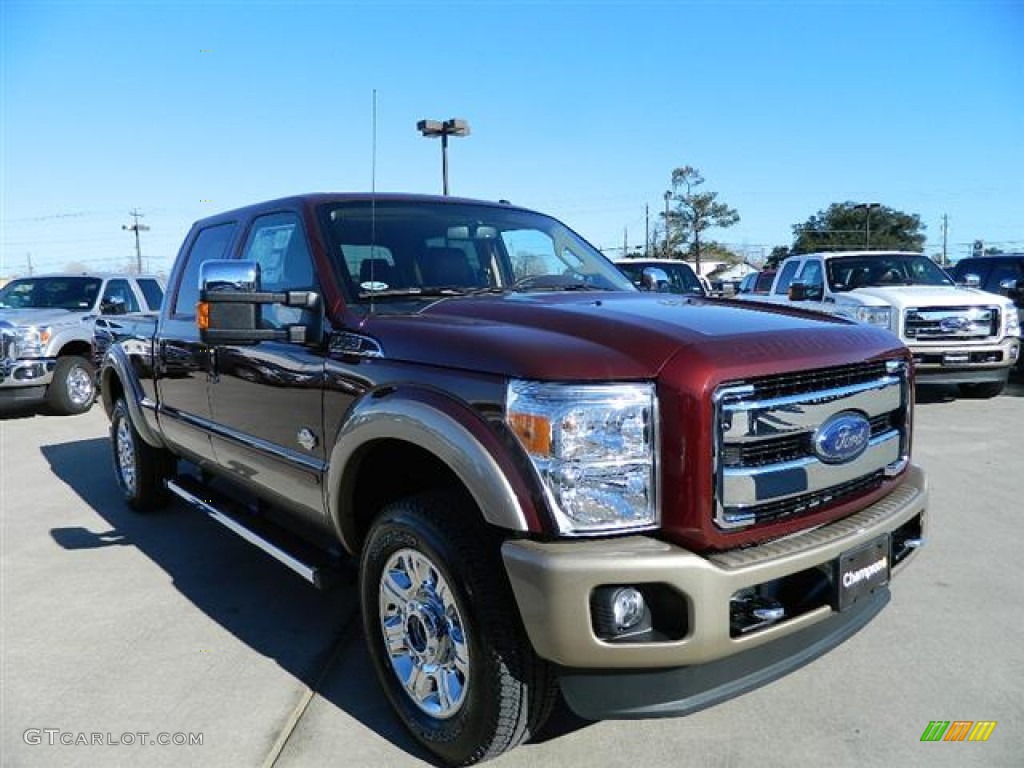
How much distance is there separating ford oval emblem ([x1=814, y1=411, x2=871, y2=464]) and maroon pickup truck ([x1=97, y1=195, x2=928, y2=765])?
1 cm

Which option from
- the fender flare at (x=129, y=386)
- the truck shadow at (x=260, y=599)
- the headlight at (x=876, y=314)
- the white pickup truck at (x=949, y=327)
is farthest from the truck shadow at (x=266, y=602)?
the headlight at (x=876, y=314)

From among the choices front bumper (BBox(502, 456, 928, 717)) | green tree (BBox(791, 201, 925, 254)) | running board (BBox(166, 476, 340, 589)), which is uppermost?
green tree (BBox(791, 201, 925, 254))

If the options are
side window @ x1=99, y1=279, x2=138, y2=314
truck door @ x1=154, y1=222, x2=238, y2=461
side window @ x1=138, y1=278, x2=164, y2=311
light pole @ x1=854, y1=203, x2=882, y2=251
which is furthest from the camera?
light pole @ x1=854, y1=203, x2=882, y2=251

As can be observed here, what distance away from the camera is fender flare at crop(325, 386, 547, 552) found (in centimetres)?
224

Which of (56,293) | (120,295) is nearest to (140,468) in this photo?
(120,295)

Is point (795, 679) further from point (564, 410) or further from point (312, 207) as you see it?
point (312, 207)

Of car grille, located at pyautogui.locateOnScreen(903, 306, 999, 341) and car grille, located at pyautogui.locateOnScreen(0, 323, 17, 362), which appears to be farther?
car grille, located at pyautogui.locateOnScreen(0, 323, 17, 362)

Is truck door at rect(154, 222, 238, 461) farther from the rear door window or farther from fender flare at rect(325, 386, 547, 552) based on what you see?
the rear door window

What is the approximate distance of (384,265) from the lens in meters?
3.37

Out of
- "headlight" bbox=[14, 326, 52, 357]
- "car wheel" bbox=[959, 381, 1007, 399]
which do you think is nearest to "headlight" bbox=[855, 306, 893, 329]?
"car wheel" bbox=[959, 381, 1007, 399]

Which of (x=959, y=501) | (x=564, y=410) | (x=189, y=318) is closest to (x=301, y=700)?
(x=564, y=410)

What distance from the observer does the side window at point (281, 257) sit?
3.38 metres

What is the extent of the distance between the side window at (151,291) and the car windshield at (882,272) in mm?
9393

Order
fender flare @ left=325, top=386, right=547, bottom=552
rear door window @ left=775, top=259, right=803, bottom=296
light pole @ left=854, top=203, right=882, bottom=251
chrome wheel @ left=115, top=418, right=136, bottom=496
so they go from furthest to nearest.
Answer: light pole @ left=854, top=203, right=882, bottom=251, rear door window @ left=775, top=259, right=803, bottom=296, chrome wheel @ left=115, top=418, right=136, bottom=496, fender flare @ left=325, top=386, right=547, bottom=552
